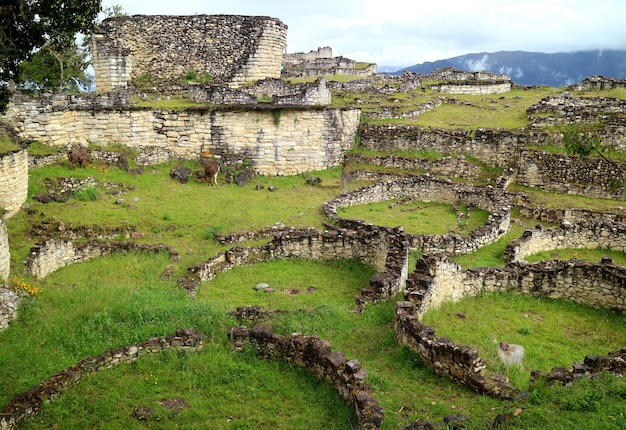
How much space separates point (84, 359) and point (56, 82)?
106 ft

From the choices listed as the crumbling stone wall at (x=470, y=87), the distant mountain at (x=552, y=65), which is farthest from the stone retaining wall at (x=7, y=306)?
the distant mountain at (x=552, y=65)

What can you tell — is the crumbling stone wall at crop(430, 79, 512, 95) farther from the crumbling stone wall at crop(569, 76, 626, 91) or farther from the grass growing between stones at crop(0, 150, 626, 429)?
the grass growing between stones at crop(0, 150, 626, 429)

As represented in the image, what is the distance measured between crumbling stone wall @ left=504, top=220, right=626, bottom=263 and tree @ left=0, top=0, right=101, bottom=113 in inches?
547

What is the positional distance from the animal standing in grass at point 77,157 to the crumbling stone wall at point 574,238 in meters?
16.3

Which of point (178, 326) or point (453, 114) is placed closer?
point (178, 326)

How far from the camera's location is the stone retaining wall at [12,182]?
53.5ft

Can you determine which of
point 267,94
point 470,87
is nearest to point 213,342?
point 267,94

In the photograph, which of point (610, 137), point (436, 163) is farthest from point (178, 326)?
point (610, 137)

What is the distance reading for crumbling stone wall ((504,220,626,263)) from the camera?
16844 mm

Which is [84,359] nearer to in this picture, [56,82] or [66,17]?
[66,17]

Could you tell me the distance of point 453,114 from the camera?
102 feet

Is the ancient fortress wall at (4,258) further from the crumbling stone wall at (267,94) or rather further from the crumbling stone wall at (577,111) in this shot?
the crumbling stone wall at (577,111)

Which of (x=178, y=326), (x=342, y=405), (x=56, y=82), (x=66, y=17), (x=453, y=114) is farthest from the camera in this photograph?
(x=56, y=82)

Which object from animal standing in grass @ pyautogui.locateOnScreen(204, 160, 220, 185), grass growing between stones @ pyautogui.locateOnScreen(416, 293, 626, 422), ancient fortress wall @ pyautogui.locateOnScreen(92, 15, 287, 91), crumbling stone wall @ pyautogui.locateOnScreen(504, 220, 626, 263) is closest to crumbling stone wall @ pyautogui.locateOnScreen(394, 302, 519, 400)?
grass growing between stones @ pyautogui.locateOnScreen(416, 293, 626, 422)
